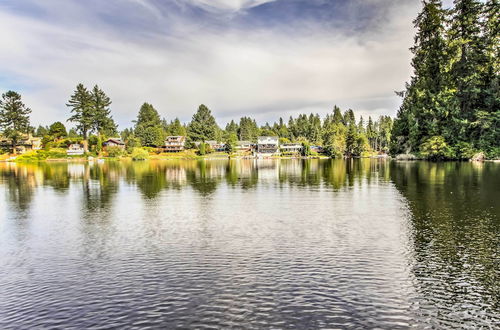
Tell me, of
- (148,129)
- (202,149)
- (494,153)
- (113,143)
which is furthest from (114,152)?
(494,153)

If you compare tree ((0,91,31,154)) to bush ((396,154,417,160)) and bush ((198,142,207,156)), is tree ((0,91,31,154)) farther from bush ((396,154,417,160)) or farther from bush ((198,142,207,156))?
bush ((396,154,417,160))

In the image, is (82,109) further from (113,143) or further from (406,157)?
(406,157)

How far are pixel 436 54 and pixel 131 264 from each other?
115 m

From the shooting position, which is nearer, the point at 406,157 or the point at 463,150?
the point at 463,150

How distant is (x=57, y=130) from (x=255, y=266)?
186 meters

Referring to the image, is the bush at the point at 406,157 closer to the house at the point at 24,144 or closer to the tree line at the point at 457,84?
the tree line at the point at 457,84

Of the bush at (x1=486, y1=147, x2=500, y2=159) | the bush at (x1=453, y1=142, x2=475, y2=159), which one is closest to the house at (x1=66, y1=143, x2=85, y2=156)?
the bush at (x1=453, y1=142, x2=475, y2=159)

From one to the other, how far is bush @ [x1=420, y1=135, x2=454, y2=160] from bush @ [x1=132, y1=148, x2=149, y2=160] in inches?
4729

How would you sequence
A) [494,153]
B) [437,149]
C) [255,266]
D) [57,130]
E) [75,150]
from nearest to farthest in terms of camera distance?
[255,266] < [494,153] < [437,149] < [75,150] < [57,130]

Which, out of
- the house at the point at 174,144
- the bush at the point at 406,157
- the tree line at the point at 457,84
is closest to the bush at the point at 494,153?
the tree line at the point at 457,84

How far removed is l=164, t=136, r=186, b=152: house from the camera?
603 ft

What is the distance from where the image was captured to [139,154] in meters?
156

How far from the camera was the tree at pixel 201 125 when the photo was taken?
180 metres

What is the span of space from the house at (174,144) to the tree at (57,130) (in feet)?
178
